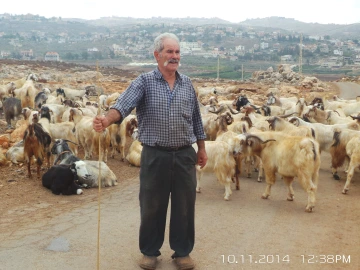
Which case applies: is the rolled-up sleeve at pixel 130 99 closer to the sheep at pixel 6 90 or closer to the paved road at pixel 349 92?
the sheep at pixel 6 90

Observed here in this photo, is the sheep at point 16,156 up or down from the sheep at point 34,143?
down

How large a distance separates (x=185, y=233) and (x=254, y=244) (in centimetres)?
122

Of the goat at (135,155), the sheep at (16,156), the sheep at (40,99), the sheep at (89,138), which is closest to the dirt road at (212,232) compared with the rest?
the goat at (135,155)

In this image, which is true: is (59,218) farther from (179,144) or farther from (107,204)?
(179,144)

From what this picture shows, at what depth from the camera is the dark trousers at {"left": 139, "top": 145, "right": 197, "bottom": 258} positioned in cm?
458

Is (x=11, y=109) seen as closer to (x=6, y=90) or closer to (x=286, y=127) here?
(x=6, y=90)

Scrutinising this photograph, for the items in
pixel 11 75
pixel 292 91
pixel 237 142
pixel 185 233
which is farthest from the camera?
pixel 11 75

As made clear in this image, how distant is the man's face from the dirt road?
2.23 m

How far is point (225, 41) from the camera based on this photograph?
136500 mm

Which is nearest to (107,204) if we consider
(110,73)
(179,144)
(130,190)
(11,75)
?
(130,190)
